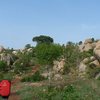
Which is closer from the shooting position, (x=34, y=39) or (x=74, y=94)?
(x=74, y=94)

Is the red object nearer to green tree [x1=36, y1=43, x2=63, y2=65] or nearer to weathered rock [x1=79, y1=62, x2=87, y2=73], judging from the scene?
green tree [x1=36, y1=43, x2=63, y2=65]

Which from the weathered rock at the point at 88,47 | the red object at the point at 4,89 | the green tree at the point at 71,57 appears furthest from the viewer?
the weathered rock at the point at 88,47

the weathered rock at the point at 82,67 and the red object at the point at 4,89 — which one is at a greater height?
the weathered rock at the point at 82,67

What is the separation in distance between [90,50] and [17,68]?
984 cm

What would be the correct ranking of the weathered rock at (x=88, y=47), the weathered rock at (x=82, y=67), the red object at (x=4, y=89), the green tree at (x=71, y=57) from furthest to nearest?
the weathered rock at (x=88, y=47)
the green tree at (x=71, y=57)
the weathered rock at (x=82, y=67)
the red object at (x=4, y=89)

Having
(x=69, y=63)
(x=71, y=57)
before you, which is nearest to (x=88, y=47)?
(x=71, y=57)

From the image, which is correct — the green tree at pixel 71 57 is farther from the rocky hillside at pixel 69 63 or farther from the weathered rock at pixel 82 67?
the weathered rock at pixel 82 67

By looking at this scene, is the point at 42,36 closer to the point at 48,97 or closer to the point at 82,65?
the point at 82,65

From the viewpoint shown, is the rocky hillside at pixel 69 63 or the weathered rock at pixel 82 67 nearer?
the weathered rock at pixel 82 67

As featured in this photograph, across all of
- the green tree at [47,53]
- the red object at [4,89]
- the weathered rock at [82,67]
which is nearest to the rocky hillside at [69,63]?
the weathered rock at [82,67]

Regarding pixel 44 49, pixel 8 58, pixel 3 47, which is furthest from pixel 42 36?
pixel 44 49

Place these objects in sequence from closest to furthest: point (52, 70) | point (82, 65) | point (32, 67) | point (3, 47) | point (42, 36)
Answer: point (82, 65)
point (52, 70)
point (32, 67)
point (3, 47)
point (42, 36)

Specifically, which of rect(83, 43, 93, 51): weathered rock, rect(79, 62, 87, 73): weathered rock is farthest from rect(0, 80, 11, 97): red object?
rect(83, 43, 93, 51): weathered rock

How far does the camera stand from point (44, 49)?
4031 centimetres
